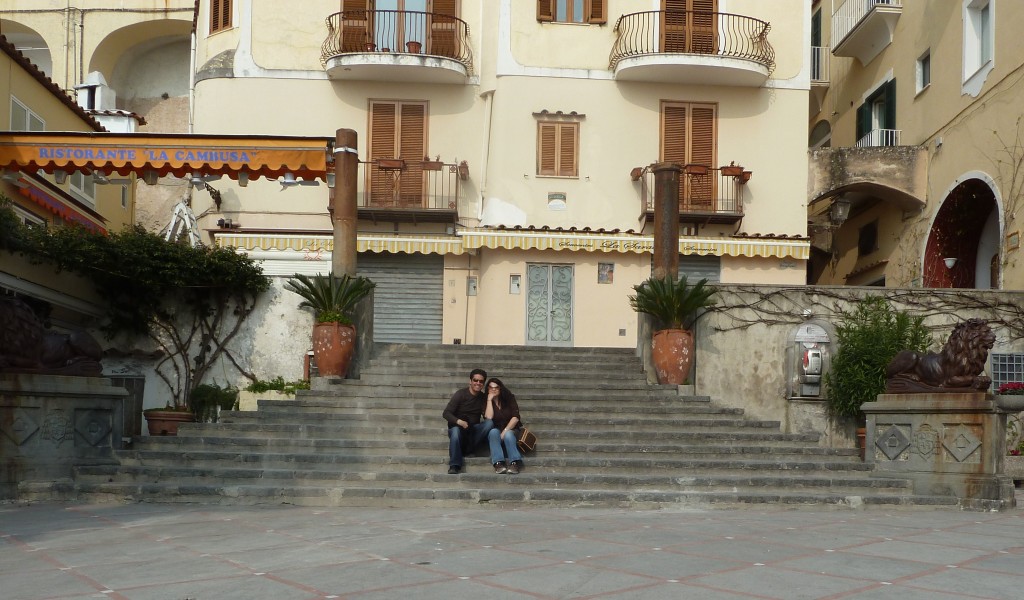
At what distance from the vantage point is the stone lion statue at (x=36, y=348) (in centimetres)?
1255

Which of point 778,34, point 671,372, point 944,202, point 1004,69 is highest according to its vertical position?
point 778,34

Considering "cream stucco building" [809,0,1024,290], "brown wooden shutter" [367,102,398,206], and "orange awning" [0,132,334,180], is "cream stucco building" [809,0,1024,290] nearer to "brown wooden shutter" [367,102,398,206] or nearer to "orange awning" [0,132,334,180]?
"brown wooden shutter" [367,102,398,206]

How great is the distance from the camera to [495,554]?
334 inches

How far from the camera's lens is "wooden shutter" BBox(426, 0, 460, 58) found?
942 inches

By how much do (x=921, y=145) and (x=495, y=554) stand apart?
62.0 ft

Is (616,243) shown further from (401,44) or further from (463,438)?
(463,438)

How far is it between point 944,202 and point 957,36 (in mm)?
3285

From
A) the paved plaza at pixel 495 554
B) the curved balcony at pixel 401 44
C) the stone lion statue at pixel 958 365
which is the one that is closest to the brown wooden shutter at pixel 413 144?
the curved balcony at pixel 401 44

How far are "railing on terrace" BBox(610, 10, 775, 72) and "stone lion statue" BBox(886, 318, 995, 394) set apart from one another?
11.9m

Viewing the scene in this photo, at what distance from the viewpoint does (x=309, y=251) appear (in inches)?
845

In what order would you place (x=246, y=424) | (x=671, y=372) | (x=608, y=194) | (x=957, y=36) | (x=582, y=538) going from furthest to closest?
(x=608, y=194) → (x=957, y=36) → (x=671, y=372) → (x=246, y=424) → (x=582, y=538)

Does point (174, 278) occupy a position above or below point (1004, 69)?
below

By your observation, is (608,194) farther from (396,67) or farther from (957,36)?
(957,36)

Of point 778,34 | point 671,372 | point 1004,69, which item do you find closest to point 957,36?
point 1004,69
